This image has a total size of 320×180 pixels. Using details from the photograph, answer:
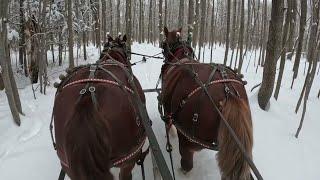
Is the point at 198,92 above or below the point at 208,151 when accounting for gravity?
above

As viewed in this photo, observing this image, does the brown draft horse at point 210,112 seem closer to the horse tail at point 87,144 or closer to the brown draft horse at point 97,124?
the brown draft horse at point 97,124

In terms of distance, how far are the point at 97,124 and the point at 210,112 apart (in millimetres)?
1599

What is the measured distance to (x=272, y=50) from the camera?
7301 mm

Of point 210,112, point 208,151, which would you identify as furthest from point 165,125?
point 210,112

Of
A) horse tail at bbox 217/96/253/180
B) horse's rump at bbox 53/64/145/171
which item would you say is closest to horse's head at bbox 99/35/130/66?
horse's rump at bbox 53/64/145/171

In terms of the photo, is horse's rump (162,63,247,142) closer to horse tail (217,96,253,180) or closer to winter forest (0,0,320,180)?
winter forest (0,0,320,180)

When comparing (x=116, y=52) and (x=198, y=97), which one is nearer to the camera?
(x=198, y=97)

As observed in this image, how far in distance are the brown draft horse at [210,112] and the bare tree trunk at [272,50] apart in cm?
281

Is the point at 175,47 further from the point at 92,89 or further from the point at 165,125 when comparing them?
the point at 92,89

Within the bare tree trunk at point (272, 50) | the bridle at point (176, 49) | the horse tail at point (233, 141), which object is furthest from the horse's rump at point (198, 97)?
the bare tree trunk at point (272, 50)

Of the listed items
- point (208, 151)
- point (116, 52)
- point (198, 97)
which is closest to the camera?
point (198, 97)

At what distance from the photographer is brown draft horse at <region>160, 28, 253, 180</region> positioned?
150 inches

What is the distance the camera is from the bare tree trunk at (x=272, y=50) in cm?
716

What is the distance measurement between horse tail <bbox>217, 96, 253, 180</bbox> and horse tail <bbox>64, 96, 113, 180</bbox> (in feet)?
4.42
